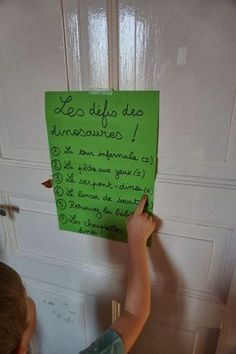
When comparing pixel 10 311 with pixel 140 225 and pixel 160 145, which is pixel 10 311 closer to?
pixel 140 225

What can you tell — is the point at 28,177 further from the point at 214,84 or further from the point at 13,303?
the point at 214,84

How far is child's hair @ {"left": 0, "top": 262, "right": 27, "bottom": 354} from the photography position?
384mm

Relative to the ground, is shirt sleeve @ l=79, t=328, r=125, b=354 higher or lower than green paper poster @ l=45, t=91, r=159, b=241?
lower

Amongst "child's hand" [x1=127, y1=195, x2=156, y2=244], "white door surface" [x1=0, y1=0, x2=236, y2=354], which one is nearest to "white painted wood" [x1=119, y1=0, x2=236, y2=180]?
"white door surface" [x1=0, y1=0, x2=236, y2=354]

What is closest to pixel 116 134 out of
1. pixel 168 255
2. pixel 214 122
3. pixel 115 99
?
pixel 115 99

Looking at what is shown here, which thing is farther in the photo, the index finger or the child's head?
the index finger

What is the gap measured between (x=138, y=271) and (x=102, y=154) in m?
0.27

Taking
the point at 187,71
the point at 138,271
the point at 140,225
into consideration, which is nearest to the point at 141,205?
the point at 140,225

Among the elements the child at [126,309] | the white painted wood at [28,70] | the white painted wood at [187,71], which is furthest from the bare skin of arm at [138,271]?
the white painted wood at [28,70]

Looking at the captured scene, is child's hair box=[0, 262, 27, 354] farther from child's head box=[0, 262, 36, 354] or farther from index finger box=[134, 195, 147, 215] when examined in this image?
index finger box=[134, 195, 147, 215]

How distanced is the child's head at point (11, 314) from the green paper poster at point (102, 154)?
0.71 ft

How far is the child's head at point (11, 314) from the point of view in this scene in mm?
384

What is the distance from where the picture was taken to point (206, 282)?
56 cm

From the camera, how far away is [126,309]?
0.53 metres
